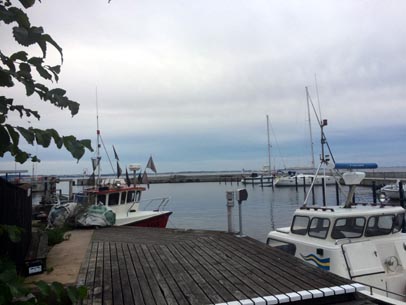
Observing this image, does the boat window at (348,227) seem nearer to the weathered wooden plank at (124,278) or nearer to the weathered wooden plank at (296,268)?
the weathered wooden plank at (296,268)

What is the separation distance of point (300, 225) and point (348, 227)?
3.84ft

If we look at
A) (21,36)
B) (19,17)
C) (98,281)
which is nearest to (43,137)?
(21,36)

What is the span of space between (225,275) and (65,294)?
3819 millimetres

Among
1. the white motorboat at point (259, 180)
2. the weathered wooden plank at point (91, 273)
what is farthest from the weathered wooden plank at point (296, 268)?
the white motorboat at point (259, 180)

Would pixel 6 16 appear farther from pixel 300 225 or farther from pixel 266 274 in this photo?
pixel 300 225

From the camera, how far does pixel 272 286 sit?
15.8 feet

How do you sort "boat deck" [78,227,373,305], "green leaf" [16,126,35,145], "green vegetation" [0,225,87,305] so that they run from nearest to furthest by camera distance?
1. "green vegetation" [0,225,87,305]
2. "green leaf" [16,126,35,145]
3. "boat deck" [78,227,373,305]

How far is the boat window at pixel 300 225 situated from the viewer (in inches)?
329

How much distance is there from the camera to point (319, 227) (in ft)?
26.1

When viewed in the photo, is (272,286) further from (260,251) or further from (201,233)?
(201,233)

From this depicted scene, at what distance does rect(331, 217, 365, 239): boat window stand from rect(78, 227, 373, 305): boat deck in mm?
1564

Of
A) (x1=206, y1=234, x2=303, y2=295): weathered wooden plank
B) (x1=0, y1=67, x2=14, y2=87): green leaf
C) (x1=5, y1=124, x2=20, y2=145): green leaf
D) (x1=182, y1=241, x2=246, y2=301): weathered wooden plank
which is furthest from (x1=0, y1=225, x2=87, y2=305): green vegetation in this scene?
(x1=206, y1=234, x2=303, y2=295): weathered wooden plank

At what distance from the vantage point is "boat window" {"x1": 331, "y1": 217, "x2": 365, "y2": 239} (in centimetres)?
750

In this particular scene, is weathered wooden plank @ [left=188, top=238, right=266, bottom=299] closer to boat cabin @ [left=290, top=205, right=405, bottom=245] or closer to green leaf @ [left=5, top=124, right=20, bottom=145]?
boat cabin @ [left=290, top=205, right=405, bottom=245]
